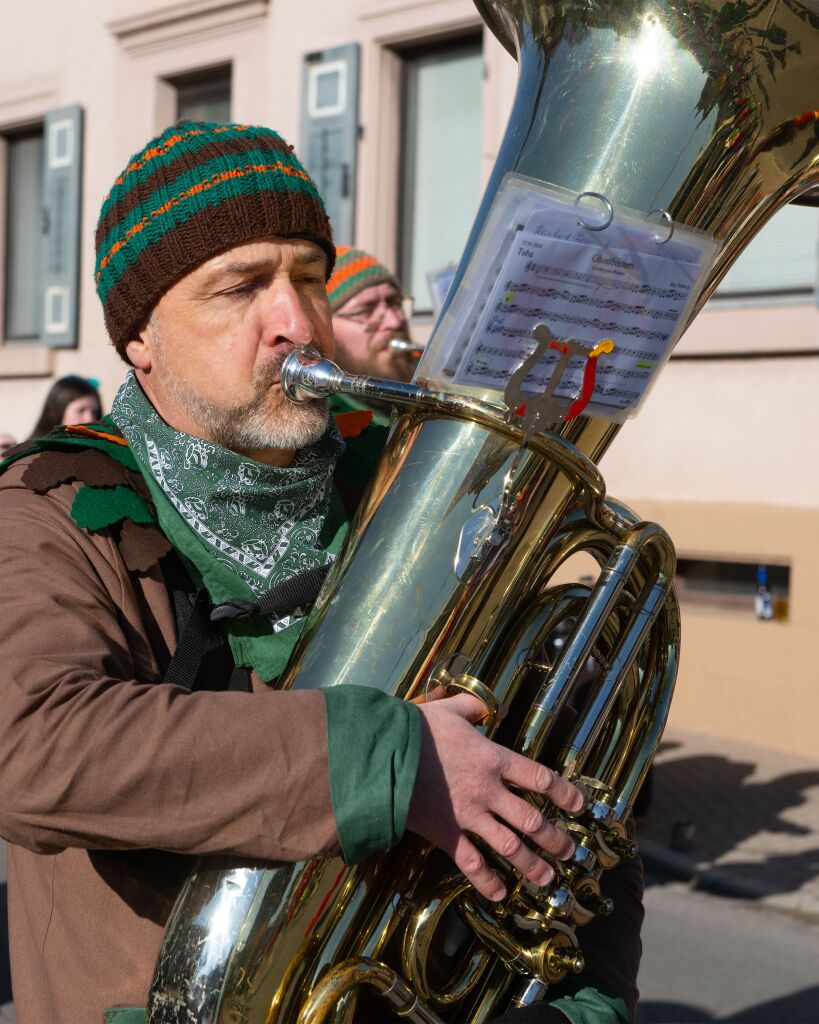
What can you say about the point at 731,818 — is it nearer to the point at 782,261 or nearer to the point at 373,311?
the point at 373,311

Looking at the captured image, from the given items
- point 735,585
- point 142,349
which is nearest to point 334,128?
point 735,585

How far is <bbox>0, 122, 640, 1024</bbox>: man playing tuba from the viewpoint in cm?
124

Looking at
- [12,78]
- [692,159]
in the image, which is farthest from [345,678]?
[12,78]

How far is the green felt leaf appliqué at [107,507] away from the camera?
1441 mm

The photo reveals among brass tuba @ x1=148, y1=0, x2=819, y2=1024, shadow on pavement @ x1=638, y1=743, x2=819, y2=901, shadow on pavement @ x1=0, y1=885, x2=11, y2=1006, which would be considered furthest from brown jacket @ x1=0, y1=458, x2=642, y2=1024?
shadow on pavement @ x1=638, y1=743, x2=819, y2=901

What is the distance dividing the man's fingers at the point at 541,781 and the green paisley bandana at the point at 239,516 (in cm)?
32

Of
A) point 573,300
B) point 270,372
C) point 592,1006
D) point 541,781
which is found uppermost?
point 573,300

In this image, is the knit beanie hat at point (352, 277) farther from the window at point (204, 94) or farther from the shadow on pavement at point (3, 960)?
the window at point (204, 94)

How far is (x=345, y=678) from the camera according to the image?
1.35 meters

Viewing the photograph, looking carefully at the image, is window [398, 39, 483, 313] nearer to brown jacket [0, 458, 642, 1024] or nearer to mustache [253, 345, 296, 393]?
mustache [253, 345, 296, 393]

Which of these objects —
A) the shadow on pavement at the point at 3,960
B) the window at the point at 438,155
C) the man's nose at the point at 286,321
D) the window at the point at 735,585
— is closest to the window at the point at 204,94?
the window at the point at 438,155

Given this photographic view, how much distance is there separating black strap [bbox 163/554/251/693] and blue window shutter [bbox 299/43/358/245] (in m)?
7.03

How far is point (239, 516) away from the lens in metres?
1.59

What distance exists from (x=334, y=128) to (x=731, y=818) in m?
4.93
